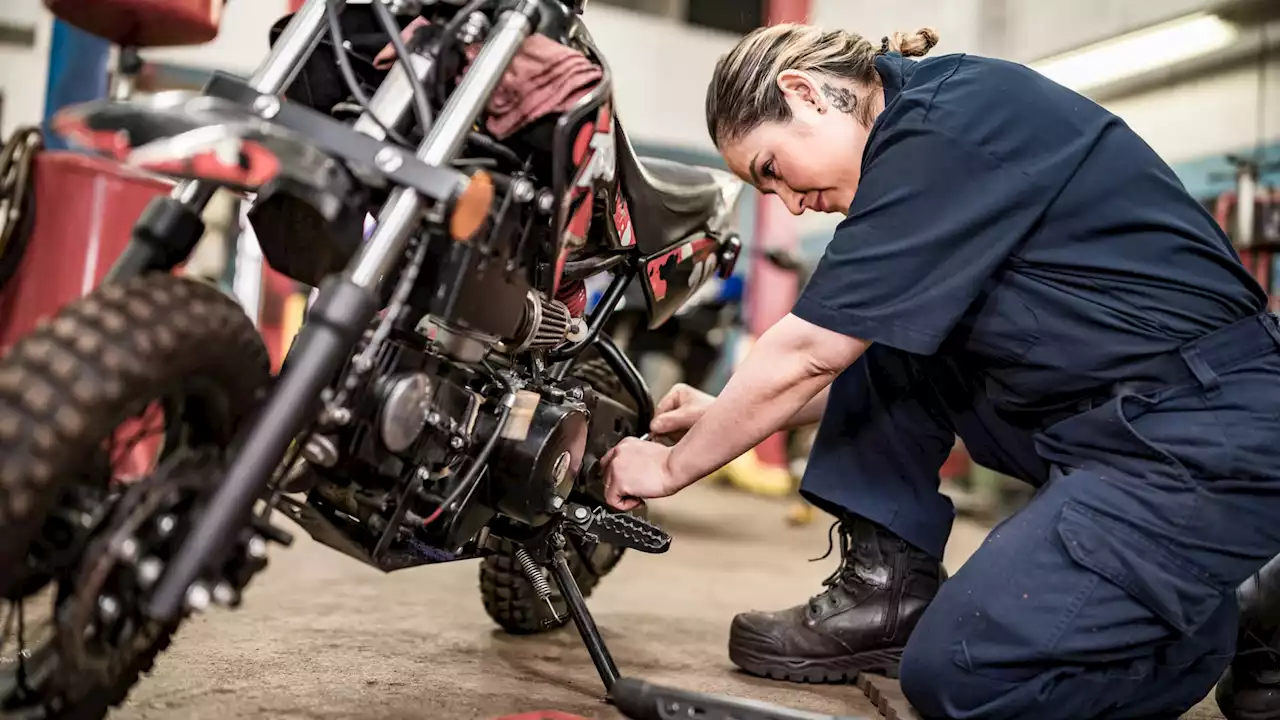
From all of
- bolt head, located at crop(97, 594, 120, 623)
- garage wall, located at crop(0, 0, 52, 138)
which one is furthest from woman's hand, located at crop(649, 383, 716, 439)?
garage wall, located at crop(0, 0, 52, 138)

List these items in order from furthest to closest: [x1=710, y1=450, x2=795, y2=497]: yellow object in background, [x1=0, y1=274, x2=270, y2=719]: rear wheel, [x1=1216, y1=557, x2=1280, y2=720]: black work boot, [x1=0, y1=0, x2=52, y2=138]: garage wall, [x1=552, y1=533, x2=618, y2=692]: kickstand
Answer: [x1=0, y1=0, x2=52, y2=138]: garage wall
[x1=710, y1=450, x2=795, y2=497]: yellow object in background
[x1=1216, y1=557, x2=1280, y2=720]: black work boot
[x1=552, y1=533, x2=618, y2=692]: kickstand
[x1=0, y1=274, x2=270, y2=719]: rear wheel

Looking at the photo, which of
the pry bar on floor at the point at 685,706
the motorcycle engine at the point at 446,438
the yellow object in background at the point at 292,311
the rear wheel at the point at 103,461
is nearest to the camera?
the rear wheel at the point at 103,461

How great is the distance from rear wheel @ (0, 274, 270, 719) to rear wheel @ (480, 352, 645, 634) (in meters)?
0.67

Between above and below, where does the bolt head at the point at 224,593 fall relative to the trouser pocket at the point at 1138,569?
above

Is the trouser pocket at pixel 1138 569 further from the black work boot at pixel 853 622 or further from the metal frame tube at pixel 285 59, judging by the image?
the metal frame tube at pixel 285 59

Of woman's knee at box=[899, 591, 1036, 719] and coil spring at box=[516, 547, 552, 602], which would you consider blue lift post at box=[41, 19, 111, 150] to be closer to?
coil spring at box=[516, 547, 552, 602]

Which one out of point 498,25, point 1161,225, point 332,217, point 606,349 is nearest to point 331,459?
point 332,217

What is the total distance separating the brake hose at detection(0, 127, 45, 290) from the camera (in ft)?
7.43

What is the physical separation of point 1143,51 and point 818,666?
12.8 ft

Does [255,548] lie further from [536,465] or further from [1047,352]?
[1047,352]

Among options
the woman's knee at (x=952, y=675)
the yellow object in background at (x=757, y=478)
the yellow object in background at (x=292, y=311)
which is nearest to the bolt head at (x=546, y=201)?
the woman's knee at (x=952, y=675)

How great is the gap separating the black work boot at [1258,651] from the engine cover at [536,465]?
3.09 feet

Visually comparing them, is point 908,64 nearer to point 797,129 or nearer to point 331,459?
point 797,129

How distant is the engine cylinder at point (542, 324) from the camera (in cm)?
116
